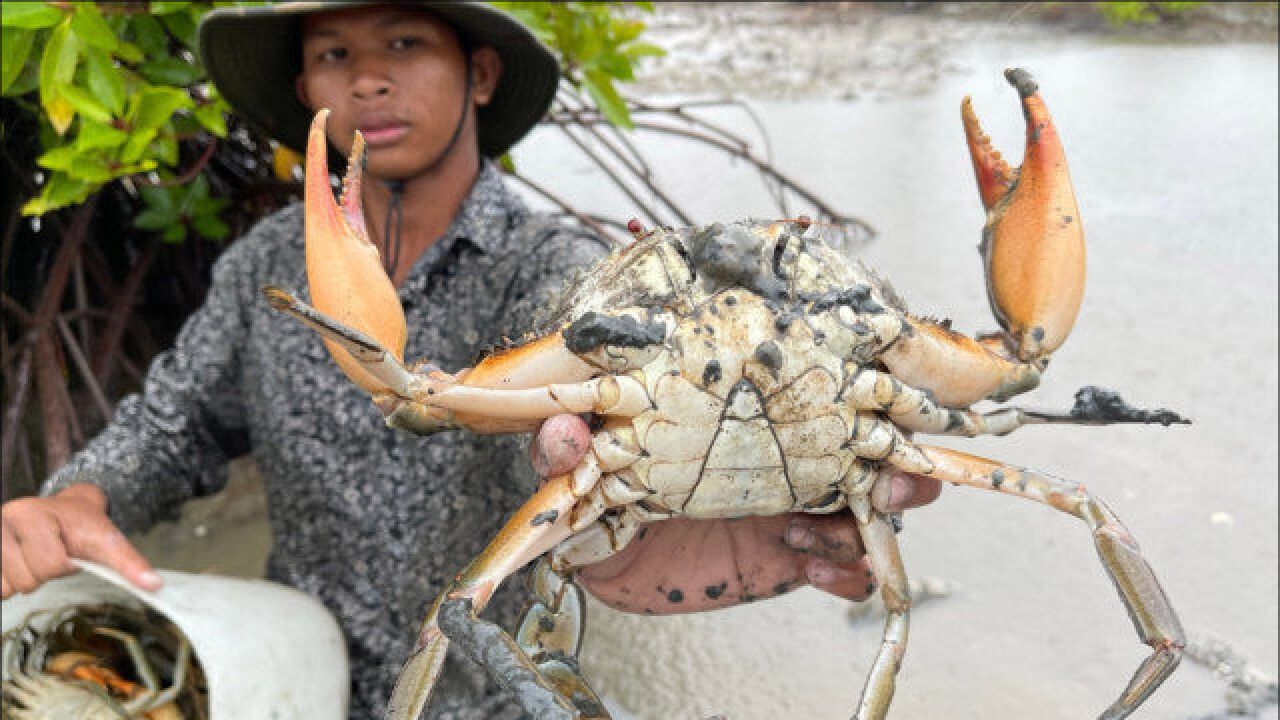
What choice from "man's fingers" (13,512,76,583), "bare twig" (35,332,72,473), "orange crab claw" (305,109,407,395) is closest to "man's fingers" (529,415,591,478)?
"orange crab claw" (305,109,407,395)

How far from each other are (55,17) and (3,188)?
4.31 feet

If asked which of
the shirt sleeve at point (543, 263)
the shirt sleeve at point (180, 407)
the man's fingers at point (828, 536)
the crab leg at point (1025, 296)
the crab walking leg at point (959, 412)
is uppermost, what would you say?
the crab leg at point (1025, 296)

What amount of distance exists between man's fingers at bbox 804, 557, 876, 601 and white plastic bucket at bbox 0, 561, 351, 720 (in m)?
0.97

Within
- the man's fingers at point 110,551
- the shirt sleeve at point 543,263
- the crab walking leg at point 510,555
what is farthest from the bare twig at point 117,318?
the crab walking leg at point 510,555

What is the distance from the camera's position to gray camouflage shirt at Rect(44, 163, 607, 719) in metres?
1.97

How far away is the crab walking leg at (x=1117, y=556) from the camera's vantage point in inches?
46.3

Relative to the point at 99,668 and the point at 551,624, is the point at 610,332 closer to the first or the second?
the point at 551,624

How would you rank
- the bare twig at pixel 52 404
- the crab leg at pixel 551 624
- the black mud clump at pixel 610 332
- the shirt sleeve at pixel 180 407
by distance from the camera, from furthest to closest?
the bare twig at pixel 52 404
the shirt sleeve at pixel 180 407
the crab leg at pixel 551 624
the black mud clump at pixel 610 332

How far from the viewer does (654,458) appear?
3.79 feet

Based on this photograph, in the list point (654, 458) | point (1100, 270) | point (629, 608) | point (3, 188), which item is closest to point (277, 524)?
point (629, 608)

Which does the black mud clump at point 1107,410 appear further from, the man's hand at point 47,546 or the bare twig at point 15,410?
the bare twig at point 15,410

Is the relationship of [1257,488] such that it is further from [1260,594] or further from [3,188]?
[3,188]

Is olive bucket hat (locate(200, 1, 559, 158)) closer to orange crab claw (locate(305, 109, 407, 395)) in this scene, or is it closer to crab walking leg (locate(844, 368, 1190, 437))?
orange crab claw (locate(305, 109, 407, 395))

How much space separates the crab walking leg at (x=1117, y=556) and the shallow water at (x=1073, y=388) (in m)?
0.77
